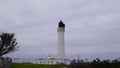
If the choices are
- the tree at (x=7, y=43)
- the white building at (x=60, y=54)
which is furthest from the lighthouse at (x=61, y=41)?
the tree at (x=7, y=43)

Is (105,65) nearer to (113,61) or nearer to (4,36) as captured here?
(113,61)

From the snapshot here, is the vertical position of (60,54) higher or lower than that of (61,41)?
lower

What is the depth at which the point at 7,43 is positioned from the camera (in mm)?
40312

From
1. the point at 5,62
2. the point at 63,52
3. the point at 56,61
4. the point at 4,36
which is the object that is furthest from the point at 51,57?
the point at 5,62

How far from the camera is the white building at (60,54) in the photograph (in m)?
44.2

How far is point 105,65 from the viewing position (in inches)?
875

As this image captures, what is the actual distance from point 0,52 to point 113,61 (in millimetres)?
19517

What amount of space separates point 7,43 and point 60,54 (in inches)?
423

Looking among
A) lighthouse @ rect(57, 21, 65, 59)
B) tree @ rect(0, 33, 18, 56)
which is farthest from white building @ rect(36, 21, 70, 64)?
tree @ rect(0, 33, 18, 56)

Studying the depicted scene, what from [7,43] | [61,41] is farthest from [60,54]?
[7,43]

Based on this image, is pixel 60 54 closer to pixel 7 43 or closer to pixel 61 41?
pixel 61 41

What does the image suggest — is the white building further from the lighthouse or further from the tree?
the tree

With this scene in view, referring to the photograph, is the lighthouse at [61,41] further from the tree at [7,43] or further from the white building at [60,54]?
the tree at [7,43]

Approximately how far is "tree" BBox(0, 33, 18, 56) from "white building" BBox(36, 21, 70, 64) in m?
5.05
